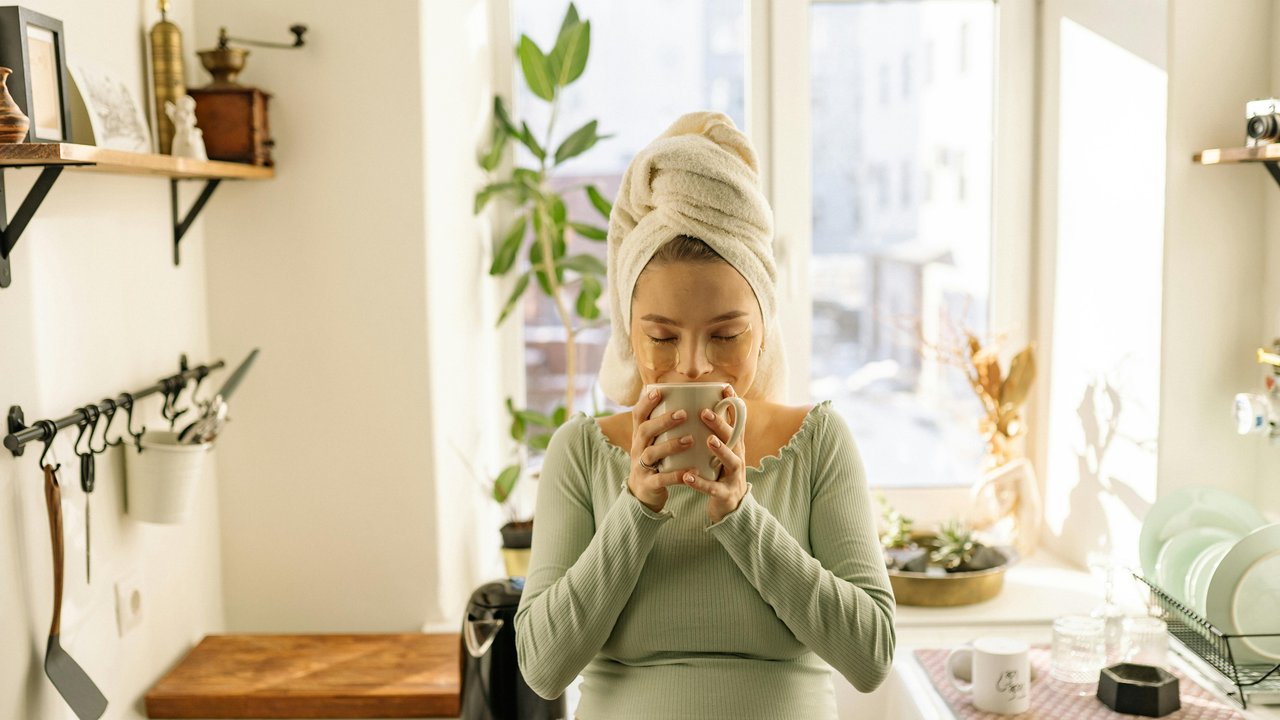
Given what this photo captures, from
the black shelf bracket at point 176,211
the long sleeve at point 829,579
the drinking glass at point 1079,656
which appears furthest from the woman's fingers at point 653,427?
the black shelf bracket at point 176,211

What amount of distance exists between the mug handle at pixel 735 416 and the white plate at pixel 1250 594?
1.06 m

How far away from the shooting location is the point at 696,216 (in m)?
1.21

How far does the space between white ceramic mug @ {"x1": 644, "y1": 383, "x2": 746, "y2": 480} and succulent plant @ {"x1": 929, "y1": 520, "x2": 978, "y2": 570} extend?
53.3 inches

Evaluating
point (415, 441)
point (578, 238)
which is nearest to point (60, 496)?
point (415, 441)

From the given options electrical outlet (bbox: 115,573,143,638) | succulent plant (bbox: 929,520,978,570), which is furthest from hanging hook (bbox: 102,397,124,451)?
succulent plant (bbox: 929,520,978,570)

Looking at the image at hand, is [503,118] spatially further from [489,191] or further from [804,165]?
[804,165]

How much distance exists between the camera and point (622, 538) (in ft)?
3.67

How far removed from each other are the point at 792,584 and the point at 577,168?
5.36ft

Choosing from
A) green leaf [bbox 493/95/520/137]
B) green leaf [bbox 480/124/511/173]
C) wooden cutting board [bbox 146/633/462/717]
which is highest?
green leaf [bbox 493/95/520/137]

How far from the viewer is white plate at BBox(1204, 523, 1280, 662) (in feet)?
5.71

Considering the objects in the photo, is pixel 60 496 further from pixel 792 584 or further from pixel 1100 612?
pixel 1100 612

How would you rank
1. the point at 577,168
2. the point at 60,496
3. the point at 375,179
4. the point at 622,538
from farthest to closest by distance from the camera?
the point at 577,168 < the point at 375,179 < the point at 60,496 < the point at 622,538

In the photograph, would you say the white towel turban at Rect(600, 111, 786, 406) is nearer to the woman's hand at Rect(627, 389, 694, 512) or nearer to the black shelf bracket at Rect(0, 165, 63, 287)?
the woman's hand at Rect(627, 389, 694, 512)

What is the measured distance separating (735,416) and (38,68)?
3.08 ft
